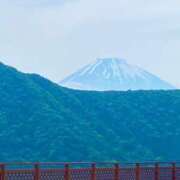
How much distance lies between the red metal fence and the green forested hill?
8836cm

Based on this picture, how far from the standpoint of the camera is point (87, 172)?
3284cm

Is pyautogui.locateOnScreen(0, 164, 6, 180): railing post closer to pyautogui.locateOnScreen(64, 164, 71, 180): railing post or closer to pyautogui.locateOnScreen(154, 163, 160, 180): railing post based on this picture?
pyautogui.locateOnScreen(64, 164, 71, 180): railing post

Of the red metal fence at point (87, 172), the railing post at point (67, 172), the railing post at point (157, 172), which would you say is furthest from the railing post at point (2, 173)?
the railing post at point (157, 172)

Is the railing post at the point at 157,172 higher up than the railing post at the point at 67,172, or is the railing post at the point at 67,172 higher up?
the railing post at the point at 67,172

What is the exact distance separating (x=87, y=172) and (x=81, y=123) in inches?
4693

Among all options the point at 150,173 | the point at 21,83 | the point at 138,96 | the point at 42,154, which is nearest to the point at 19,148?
the point at 42,154

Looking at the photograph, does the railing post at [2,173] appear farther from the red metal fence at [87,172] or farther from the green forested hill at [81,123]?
the green forested hill at [81,123]

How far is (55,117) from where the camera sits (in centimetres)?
14562

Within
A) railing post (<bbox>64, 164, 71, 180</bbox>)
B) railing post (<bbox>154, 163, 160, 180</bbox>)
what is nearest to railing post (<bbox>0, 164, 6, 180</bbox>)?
railing post (<bbox>64, 164, 71, 180</bbox>)

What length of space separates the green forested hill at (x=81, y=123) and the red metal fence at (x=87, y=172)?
88.4 meters

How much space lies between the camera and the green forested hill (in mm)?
133125

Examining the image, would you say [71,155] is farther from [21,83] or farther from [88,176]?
[88,176]

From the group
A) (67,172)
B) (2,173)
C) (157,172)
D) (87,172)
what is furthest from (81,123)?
(2,173)

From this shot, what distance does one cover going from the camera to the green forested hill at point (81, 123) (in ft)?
437
